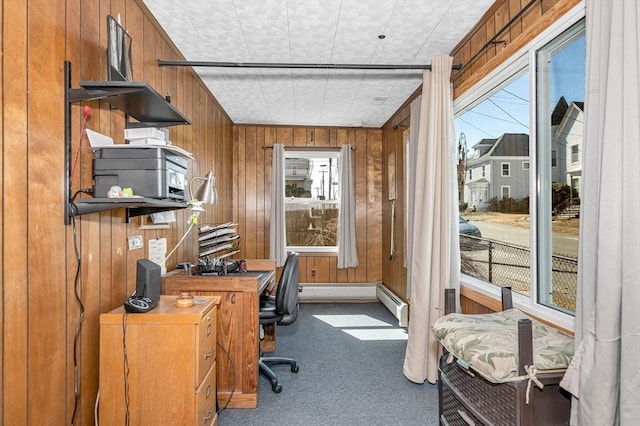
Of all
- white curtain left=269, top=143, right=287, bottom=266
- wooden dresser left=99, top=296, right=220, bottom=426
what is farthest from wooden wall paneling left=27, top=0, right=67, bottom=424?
white curtain left=269, top=143, right=287, bottom=266

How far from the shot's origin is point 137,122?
214 cm

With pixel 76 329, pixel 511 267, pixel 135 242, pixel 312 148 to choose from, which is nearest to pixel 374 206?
pixel 312 148

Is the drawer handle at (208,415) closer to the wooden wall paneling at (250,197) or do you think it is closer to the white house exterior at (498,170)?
the white house exterior at (498,170)

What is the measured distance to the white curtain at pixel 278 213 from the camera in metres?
4.84

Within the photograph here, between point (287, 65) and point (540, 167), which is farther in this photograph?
point (287, 65)

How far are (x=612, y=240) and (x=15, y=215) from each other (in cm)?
197

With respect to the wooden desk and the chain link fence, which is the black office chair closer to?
the wooden desk

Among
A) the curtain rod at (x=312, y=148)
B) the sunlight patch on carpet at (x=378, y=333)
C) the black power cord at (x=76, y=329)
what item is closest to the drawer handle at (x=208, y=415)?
the black power cord at (x=76, y=329)

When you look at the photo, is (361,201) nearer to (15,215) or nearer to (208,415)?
(208,415)

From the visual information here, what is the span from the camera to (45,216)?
1402mm

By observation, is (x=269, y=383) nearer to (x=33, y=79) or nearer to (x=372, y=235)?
(x=33, y=79)

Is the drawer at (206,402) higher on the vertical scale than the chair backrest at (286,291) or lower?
lower

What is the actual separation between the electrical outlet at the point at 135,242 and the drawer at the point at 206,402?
0.83 m

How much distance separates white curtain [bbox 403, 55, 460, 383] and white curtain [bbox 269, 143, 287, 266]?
8.35 ft
